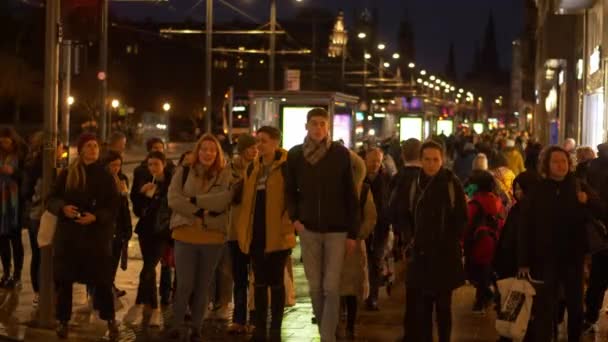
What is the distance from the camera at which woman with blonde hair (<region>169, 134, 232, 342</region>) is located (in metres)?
9.57

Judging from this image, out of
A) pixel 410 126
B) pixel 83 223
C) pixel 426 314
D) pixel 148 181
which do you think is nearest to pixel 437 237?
pixel 426 314

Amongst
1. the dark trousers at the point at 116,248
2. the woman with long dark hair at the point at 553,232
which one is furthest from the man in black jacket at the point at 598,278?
the dark trousers at the point at 116,248

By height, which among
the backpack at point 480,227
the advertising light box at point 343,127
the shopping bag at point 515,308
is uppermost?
the advertising light box at point 343,127

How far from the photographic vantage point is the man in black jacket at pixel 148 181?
11164 mm

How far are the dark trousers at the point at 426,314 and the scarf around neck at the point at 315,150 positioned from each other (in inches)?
50.1

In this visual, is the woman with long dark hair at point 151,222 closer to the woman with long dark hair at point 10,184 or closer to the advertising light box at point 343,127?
the woman with long dark hair at point 10,184

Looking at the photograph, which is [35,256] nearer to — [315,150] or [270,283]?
[270,283]

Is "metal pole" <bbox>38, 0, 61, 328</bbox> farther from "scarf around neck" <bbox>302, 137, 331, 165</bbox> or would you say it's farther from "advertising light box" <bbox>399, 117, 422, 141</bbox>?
"advertising light box" <bbox>399, 117, 422, 141</bbox>

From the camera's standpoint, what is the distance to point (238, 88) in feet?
311

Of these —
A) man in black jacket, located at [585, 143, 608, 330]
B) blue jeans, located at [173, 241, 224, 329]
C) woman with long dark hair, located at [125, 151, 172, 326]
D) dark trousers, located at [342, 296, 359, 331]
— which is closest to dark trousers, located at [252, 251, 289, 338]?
blue jeans, located at [173, 241, 224, 329]

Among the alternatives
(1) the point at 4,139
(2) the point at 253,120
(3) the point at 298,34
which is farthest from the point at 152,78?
(1) the point at 4,139

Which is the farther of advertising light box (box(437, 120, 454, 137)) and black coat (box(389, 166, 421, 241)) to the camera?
advertising light box (box(437, 120, 454, 137))

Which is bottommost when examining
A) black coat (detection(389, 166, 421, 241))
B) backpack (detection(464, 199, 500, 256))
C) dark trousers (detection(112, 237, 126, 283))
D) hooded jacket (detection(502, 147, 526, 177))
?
dark trousers (detection(112, 237, 126, 283))

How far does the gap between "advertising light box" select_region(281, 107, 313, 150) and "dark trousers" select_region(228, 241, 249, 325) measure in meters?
14.2
